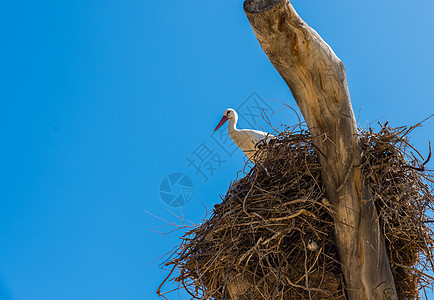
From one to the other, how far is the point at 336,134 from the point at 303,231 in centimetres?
59

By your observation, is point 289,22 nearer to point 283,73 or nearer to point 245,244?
point 283,73

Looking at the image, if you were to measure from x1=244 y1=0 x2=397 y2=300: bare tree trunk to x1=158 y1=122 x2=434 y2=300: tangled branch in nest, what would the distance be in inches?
Answer: 3.4

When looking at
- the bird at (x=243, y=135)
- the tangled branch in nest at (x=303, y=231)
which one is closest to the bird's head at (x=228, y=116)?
the bird at (x=243, y=135)

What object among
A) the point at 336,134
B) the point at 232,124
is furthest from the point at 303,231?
the point at 232,124

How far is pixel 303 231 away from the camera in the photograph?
8.88 ft

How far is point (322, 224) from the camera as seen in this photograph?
2828mm

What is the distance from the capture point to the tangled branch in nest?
2.70 m

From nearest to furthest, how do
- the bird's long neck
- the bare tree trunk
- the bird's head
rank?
the bare tree trunk < the bird's long neck < the bird's head

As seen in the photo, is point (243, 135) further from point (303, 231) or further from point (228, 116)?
point (303, 231)

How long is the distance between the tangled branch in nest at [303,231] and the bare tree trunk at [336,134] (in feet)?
0.28

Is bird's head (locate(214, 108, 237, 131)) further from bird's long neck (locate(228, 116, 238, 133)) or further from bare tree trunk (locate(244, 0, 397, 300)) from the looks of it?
bare tree trunk (locate(244, 0, 397, 300))

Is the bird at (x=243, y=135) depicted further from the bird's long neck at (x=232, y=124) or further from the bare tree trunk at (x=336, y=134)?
the bare tree trunk at (x=336, y=134)

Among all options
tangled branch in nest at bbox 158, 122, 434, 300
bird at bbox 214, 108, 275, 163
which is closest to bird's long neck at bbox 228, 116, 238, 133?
bird at bbox 214, 108, 275, 163

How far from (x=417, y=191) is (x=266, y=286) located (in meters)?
1.08
